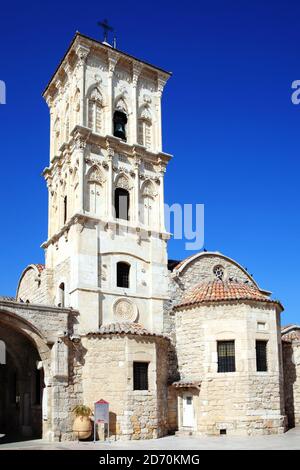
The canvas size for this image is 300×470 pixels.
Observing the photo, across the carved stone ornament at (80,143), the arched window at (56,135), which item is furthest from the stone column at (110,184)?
the arched window at (56,135)

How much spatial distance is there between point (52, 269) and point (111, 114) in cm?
854

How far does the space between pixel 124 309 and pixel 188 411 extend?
539 centimetres

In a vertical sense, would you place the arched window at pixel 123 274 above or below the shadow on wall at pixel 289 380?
above

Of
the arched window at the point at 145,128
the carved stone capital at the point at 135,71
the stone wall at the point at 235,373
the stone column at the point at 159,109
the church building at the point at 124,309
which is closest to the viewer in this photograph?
the church building at the point at 124,309

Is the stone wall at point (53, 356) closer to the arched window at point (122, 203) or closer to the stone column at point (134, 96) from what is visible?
the arched window at point (122, 203)

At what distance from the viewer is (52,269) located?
28.1 m

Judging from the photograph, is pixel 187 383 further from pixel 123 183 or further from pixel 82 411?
pixel 123 183

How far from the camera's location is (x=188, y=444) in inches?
794

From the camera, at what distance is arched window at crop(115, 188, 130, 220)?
2780cm

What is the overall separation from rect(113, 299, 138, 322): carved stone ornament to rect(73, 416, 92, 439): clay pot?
16.8 ft

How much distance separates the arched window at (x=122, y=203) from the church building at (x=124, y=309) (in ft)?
0.23

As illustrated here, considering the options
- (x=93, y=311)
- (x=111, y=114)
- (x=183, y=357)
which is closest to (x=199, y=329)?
(x=183, y=357)

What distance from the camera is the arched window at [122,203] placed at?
27.8 metres

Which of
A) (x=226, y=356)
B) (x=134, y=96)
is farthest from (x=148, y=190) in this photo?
(x=226, y=356)
